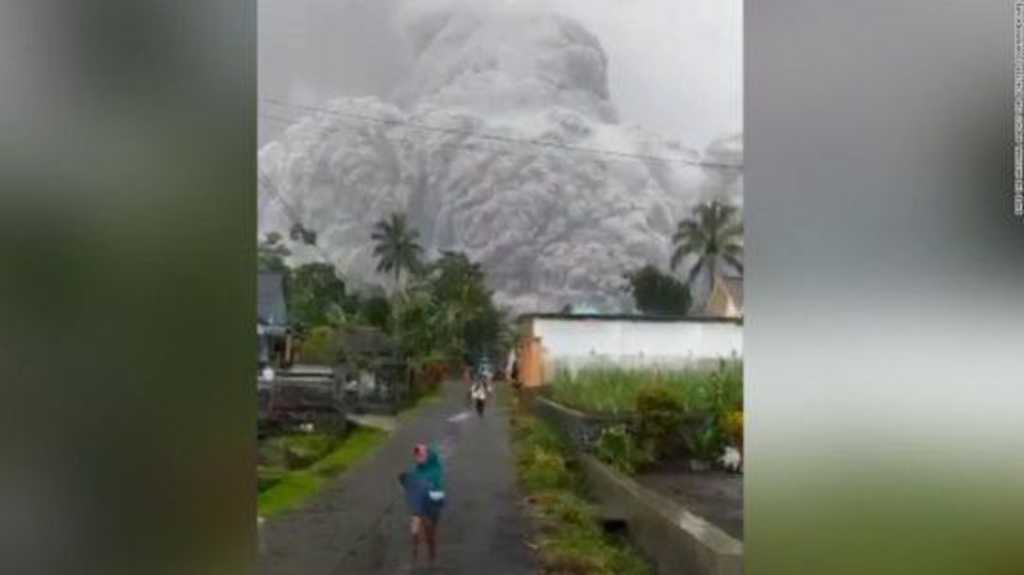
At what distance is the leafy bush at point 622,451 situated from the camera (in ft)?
8.71

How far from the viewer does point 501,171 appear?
2.65 meters

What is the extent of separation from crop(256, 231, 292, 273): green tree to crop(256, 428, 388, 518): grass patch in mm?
482

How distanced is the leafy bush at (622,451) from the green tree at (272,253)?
96 centimetres

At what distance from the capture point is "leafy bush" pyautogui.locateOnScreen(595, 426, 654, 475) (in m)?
2.65

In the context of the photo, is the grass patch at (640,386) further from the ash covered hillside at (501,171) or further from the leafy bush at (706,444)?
the ash covered hillside at (501,171)

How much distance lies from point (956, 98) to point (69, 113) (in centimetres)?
236

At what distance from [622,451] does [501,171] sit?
81cm

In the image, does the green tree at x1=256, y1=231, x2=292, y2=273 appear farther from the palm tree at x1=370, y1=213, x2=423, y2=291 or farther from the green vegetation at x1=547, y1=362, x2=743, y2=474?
the green vegetation at x1=547, y1=362, x2=743, y2=474

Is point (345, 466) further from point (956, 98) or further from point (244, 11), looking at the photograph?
point (956, 98)

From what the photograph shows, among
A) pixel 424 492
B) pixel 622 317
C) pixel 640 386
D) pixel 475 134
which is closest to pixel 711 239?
pixel 622 317

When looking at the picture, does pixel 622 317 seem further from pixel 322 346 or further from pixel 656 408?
pixel 322 346

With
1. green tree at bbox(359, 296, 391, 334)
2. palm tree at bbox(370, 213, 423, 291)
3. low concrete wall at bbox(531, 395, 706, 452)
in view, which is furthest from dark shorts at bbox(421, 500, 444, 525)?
palm tree at bbox(370, 213, 423, 291)

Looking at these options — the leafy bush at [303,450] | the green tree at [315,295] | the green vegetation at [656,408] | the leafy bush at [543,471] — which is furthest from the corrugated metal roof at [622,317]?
the leafy bush at [303,450]

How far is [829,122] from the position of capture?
273 cm
